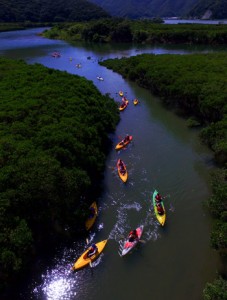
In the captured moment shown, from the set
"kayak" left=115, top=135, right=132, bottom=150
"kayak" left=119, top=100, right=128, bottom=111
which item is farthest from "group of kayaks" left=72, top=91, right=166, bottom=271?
"kayak" left=119, top=100, right=128, bottom=111

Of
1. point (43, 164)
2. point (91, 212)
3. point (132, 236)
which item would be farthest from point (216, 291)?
point (43, 164)

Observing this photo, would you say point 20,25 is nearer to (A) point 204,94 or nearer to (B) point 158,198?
(A) point 204,94

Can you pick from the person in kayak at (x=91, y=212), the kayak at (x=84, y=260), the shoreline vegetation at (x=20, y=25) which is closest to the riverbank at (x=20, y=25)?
the shoreline vegetation at (x=20, y=25)

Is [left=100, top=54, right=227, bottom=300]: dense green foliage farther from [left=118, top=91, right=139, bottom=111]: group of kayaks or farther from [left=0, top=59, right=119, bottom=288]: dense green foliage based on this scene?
[left=0, top=59, right=119, bottom=288]: dense green foliage

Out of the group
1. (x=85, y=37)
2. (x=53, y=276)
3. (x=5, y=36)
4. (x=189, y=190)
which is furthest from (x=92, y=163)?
(x=5, y=36)

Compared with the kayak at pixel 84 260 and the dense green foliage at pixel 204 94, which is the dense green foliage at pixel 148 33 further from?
the kayak at pixel 84 260
